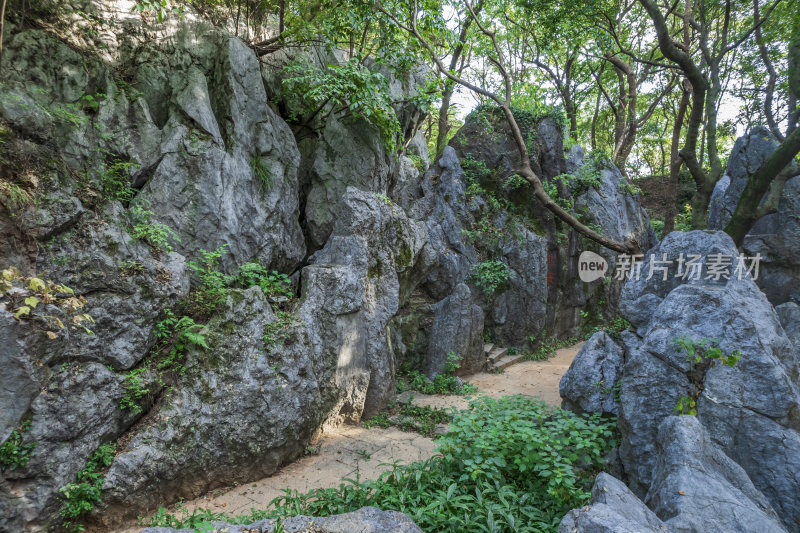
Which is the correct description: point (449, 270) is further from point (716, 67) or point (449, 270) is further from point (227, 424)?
point (716, 67)

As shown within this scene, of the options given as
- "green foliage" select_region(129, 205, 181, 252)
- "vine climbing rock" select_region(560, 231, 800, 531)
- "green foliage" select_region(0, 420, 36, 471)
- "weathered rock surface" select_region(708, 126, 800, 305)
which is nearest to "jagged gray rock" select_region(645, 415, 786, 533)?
"vine climbing rock" select_region(560, 231, 800, 531)

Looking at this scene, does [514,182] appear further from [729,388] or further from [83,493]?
[83,493]

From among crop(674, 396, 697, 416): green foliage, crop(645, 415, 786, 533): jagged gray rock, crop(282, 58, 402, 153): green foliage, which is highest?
crop(282, 58, 402, 153): green foliage

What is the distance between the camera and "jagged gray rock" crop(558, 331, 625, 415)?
537 cm

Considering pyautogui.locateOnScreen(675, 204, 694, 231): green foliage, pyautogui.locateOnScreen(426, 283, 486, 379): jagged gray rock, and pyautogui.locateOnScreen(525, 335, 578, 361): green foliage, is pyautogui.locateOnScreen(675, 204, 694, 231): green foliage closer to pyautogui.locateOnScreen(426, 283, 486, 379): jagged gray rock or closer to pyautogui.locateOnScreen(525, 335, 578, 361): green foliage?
pyautogui.locateOnScreen(525, 335, 578, 361): green foliage

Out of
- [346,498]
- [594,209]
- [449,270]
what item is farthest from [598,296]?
[346,498]

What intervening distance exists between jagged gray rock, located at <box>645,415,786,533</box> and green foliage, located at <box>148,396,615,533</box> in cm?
73

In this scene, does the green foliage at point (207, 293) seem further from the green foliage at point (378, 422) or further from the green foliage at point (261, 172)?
the green foliage at point (378, 422)

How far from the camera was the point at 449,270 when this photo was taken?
10.9m

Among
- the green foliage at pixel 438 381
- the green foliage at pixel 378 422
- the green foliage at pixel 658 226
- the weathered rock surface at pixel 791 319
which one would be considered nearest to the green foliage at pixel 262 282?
the green foliage at pixel 378 422

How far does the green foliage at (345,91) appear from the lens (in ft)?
26.5

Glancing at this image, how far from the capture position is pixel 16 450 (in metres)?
3.78

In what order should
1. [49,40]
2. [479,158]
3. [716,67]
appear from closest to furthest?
Answer: 1. [49,40]
2. [716,67]
3. [479,158]

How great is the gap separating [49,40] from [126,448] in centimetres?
631
